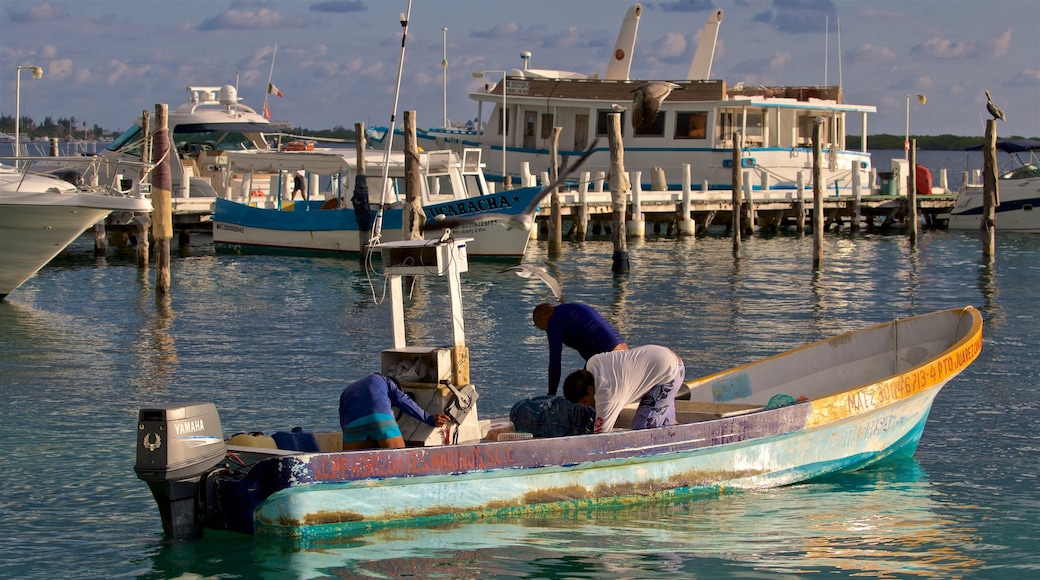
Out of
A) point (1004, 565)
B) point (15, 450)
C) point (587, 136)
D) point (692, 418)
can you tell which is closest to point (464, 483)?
point (692, 418)

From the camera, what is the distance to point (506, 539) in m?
8.80

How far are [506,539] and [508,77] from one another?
3381 cm

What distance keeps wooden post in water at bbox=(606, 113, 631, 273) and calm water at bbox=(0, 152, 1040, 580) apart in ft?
1.78

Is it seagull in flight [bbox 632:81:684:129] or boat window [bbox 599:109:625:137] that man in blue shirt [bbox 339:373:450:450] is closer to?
seagull in flight [bbox 632:81:684:129]

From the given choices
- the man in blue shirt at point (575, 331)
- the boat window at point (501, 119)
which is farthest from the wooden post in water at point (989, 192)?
the man in blue shirt at point (575, 331)

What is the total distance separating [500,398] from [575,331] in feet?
13.6

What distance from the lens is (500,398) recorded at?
14016 millimetres

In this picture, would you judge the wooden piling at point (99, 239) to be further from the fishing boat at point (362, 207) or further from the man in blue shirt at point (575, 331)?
the man in blue shirt at point (575, 331)

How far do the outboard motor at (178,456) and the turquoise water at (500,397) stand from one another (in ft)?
1.06

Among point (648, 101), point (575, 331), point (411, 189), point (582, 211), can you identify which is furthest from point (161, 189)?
point (582, 211)

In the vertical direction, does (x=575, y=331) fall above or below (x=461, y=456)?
above

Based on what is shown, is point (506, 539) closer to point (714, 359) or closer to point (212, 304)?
point (714, 359)

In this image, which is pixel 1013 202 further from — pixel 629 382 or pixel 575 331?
pixel 629 382

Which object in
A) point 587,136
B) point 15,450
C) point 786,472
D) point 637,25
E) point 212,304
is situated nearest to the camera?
point 786,472
